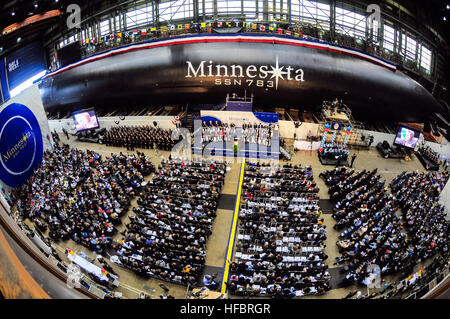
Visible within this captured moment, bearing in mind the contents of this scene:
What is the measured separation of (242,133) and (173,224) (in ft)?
37.2

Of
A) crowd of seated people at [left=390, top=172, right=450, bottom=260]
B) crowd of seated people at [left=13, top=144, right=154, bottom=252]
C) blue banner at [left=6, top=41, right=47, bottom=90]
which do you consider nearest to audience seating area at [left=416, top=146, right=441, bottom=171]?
crowd of seated people at [left=390, top=172, right=450, bottom=260]

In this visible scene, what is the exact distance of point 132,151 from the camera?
83.6ft

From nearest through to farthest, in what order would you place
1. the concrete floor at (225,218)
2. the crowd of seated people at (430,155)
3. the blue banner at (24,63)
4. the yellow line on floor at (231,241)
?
1. the concrete floor at (225,218)
2. the yellow line on floor at (231,241)
3. the blue banner at (24,63)
4. the crowd of seated people at (430,155)

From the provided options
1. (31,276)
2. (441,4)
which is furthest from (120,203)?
(441,4)

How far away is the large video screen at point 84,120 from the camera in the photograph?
87.1 ft

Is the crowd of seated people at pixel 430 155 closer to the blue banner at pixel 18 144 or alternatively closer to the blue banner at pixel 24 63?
the blue banner at pixel 24 63

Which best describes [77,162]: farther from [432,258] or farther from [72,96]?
[432,258]

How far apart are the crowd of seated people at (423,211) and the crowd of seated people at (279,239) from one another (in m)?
5.33

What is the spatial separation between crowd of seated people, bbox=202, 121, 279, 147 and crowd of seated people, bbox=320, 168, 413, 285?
5877 mm

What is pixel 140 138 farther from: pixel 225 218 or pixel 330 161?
pixel 330 161

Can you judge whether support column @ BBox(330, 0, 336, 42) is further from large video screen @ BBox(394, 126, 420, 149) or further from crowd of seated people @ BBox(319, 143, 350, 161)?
crowd of seated people @ BBox(319, 143, 350, 161)

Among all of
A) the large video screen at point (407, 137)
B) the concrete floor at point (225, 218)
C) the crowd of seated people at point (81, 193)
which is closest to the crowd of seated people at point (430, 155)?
the concrete floor at point (225, 218)

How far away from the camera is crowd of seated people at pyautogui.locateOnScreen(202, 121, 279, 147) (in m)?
25.3

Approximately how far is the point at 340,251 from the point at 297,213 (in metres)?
3.02
